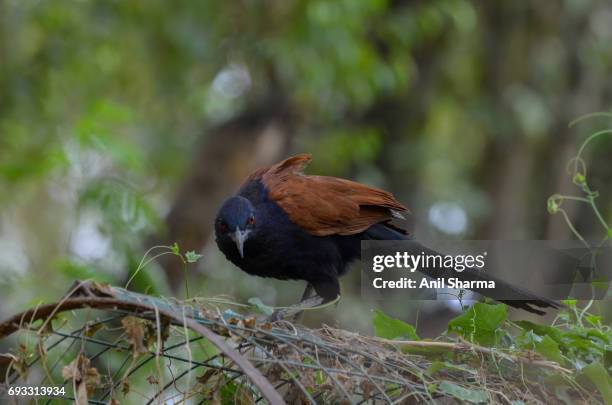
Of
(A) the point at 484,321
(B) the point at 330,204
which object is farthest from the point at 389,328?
(B) the point at 330,204

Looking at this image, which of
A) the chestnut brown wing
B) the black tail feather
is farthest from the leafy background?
the black tail feather

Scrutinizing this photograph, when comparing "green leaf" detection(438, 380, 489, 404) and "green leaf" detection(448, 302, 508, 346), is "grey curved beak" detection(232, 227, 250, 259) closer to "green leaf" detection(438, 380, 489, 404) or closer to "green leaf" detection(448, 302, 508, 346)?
"green leaf" detection(448, 302, 508, 346)

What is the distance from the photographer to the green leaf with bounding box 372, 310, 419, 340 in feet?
7.94

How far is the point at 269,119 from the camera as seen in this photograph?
305 inches

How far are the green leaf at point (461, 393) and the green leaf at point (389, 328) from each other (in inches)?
13.4

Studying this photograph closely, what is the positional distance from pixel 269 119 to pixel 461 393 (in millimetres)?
5831

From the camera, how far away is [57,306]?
1889mm

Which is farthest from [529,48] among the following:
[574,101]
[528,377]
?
[528,377]

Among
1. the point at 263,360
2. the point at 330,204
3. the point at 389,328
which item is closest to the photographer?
the point at 263,360

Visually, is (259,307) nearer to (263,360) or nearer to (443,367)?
(263,360)

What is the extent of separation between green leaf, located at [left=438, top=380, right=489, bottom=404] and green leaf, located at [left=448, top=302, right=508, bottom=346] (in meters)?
0.23

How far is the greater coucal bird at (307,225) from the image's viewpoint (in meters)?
3.86

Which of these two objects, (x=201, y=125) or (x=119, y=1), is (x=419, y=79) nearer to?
(x=201, y=125)

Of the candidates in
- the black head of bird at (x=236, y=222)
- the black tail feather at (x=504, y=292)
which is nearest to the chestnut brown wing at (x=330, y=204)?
the black head of bird at (x=236, y=222)
